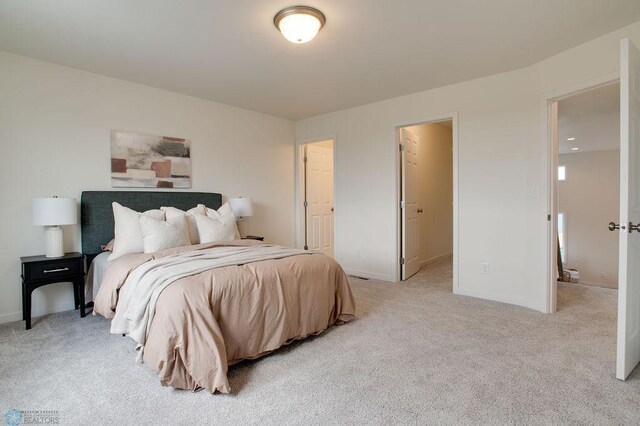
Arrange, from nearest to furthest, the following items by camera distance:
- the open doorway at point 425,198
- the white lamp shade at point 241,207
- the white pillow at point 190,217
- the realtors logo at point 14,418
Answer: the realtors logo at point 14,418, the white pillow at point 190,217, the white lamp shade at point 241,207, the open doorway at point 425,198

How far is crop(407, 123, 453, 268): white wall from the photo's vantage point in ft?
17.4

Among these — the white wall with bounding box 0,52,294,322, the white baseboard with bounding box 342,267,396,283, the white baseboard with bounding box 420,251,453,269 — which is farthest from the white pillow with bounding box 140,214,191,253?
the white baseboard with bounding box 420,251,453,269

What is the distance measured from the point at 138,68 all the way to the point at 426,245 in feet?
15.6

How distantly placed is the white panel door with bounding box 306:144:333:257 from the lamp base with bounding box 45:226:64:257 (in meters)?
3.36

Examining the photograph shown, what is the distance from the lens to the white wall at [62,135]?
2912 millimetres

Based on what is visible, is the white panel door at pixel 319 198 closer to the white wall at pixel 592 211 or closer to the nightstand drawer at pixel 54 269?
the nightstand drawer at pixel 54 269

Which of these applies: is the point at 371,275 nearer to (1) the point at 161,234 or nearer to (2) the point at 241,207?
(2) the point at 241,207

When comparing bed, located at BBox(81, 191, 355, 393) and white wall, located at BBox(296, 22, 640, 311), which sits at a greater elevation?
white wall, located at BBox(296, 22, 640, 311)

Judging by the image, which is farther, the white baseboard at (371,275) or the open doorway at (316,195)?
the open doorway at (316,195)

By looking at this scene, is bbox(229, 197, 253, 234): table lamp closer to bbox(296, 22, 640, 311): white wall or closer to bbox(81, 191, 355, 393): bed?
bbox(81, 191, 355, 393): bed

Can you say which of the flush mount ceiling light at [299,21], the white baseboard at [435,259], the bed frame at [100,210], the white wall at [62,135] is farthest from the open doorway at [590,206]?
the bed frame at [100,210]

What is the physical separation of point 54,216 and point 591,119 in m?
7.03

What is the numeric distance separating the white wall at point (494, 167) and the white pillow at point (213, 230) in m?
2.01

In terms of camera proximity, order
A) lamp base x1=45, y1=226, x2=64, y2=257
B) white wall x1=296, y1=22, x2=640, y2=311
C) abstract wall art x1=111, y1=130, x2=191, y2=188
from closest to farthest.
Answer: lamp base x1=45, y1=226, x2=64, y2=257
white wall x1=296, y1=22, x2=640, y2=311
abstract wall art x1=111, y1=130, x2=191, y2=188
